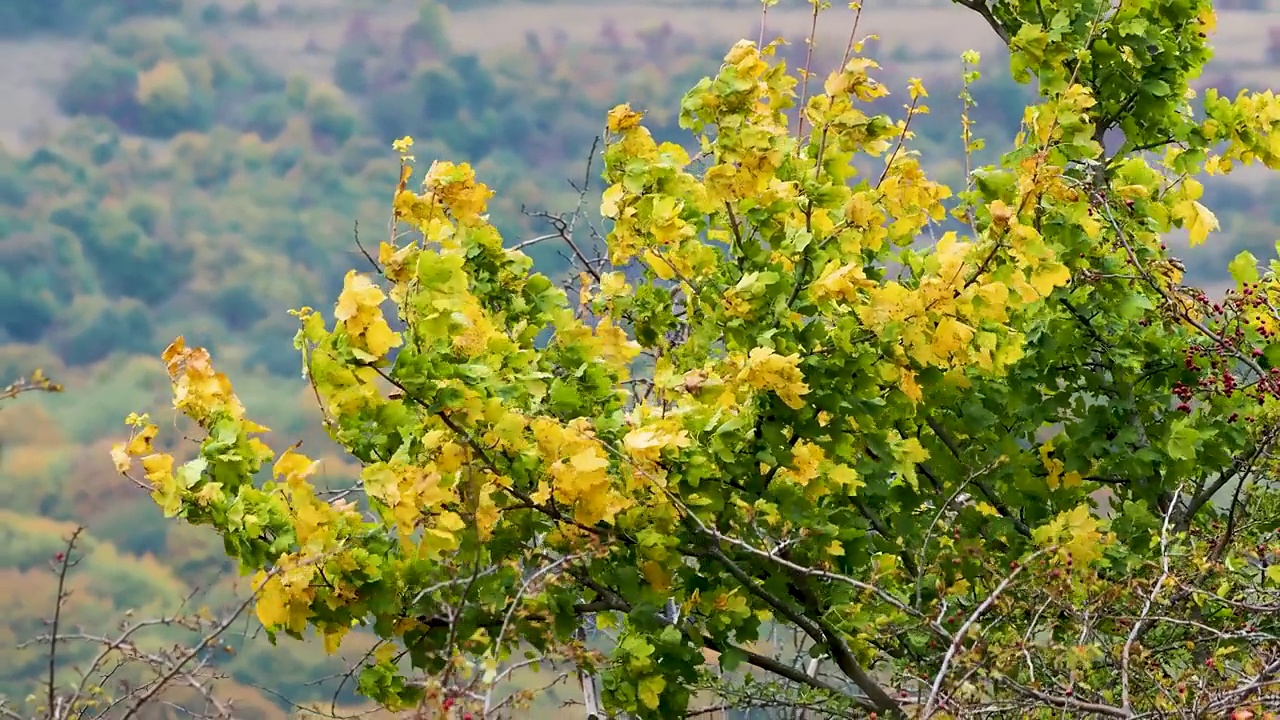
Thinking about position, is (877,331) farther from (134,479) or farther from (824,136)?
(134,479)

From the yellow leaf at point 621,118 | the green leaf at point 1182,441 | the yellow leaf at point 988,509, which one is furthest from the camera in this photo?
the yellow leaf at point 988,509

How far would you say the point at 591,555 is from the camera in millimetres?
4680

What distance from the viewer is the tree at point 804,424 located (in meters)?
4.37

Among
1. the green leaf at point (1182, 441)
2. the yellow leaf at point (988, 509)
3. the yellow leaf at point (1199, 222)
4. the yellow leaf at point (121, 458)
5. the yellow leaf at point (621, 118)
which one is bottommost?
the yellow leaf at point (988, 509)

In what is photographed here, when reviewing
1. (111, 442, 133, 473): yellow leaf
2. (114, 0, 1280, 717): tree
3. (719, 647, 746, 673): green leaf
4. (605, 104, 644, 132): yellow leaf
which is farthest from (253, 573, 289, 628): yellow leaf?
(605, 104, 644, 132): yellow leaf

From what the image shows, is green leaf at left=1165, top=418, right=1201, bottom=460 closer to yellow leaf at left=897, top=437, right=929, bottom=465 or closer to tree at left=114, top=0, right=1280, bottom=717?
tree at left=114, top=0, right=1280, bottom=717

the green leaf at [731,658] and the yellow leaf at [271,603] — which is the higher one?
the yellow leaf at [271,603]

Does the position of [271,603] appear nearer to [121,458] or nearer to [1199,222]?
[121,458]

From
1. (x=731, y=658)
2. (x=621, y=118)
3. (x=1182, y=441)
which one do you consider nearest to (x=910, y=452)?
(x=731, y=658)

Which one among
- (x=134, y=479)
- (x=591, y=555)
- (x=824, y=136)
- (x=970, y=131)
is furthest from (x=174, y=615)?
(x=970, y=131)

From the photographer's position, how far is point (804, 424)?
494cm

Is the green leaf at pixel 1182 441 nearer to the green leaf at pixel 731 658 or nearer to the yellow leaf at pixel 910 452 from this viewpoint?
the yellow leaf at pixel 910 452

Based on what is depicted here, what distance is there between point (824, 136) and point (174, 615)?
108 inches

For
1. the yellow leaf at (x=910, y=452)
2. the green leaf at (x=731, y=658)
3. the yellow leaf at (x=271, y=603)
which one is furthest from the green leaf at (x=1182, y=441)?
the yellow leaf at (x=271, y=603)
